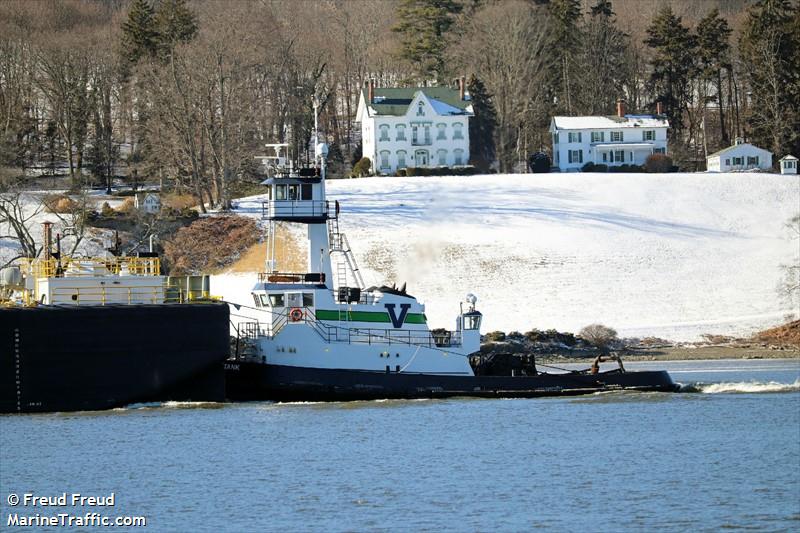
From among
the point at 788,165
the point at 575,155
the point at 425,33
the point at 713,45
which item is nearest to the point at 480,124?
the point at 575,155

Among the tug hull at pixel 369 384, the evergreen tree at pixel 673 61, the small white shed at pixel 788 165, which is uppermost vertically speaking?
the evergreen tree at pixel 673 61

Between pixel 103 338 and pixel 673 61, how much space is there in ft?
218

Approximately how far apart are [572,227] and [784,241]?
963 centimetres

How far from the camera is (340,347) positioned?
37031 millimetres

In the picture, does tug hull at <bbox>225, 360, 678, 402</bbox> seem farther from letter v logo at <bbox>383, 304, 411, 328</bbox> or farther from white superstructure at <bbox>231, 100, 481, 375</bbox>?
letter v logo at <bbox>383, 304, 411, 328</bbox>

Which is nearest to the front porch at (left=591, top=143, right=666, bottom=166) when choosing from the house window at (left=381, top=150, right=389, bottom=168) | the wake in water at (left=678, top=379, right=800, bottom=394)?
the house window at (left=381, top=150, right=389, bottom=168)

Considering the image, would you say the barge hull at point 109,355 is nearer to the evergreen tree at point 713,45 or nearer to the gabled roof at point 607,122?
the gabled roof at point 607,122

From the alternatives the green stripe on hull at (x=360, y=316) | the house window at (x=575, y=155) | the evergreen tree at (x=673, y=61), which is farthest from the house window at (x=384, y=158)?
the green stripe on hull at (x=360, y=316)

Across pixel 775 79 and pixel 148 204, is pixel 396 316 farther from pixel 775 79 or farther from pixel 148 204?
pixel 775 79

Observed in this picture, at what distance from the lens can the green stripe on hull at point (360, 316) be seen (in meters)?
37.3

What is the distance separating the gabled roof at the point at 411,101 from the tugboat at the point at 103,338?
5223 cm

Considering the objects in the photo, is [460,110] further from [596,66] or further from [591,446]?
[591,446]

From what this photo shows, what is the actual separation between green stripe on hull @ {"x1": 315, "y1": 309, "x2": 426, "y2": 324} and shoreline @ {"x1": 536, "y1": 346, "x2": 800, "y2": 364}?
13.2 m

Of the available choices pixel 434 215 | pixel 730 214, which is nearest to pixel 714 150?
pixel 730 214
